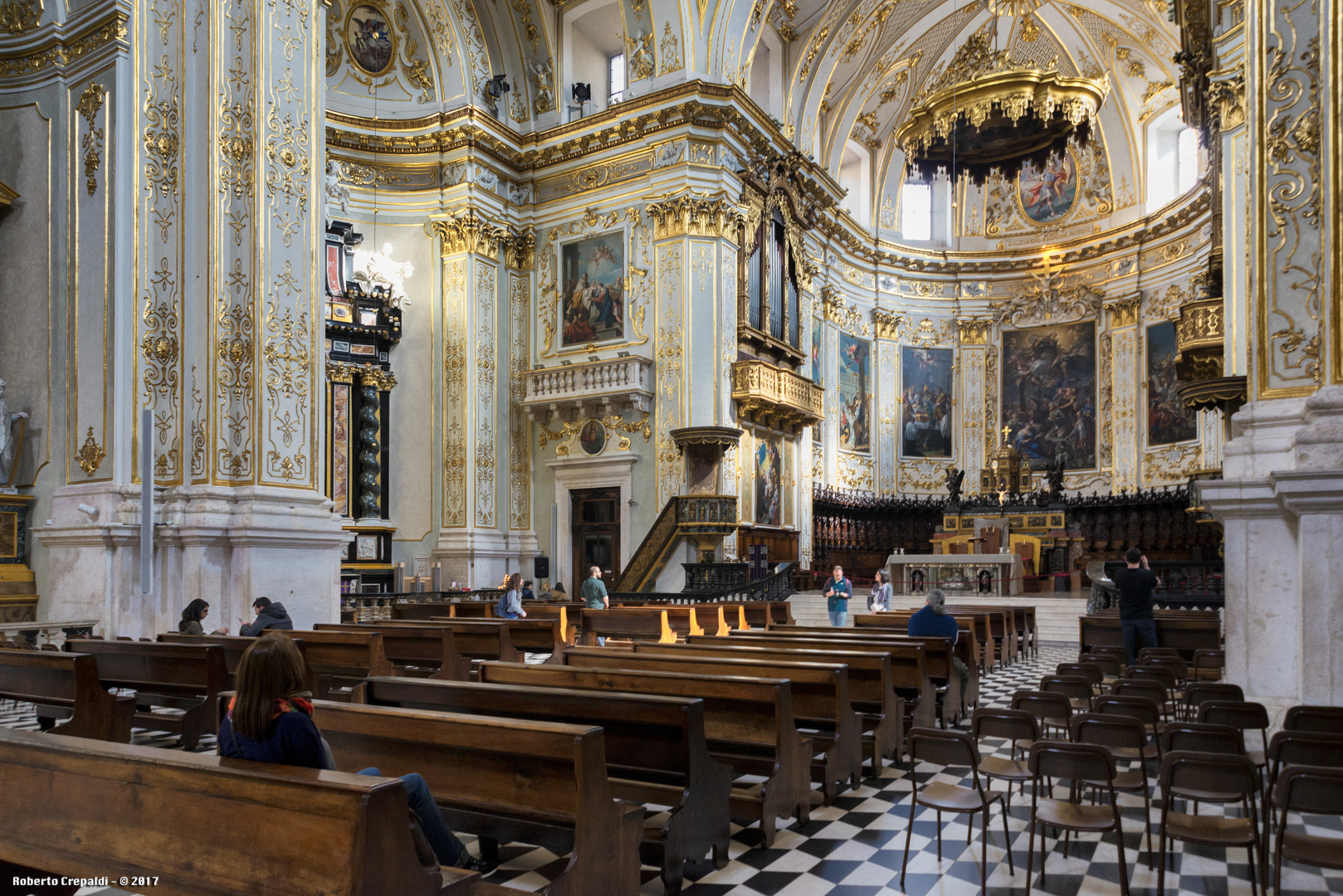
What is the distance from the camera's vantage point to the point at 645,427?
63.4 feet

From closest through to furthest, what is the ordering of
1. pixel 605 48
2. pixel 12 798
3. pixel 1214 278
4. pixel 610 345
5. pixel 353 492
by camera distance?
pixel 12 798, pixel 1214 278, pixel 353 492, pixel 610 345, pixel 605 48

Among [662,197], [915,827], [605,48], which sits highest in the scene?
[605,48]

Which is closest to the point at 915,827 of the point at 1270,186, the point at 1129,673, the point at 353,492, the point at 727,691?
the point at 727,691

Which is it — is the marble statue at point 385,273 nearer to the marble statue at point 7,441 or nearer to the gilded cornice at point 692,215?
the gilded cornice at point 692,215

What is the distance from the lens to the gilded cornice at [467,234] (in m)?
20.1

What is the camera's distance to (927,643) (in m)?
7.68

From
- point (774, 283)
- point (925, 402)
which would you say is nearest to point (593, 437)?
point (774, 283)

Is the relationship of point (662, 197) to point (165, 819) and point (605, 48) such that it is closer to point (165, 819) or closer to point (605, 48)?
point (605, 48)

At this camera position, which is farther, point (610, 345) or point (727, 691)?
point (610, 345)

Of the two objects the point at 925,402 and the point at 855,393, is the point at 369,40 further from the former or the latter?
the point at 925,402

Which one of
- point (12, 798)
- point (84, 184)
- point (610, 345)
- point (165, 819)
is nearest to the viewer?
point (165, 819)

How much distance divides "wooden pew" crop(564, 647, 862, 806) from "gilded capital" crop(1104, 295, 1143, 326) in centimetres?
2439

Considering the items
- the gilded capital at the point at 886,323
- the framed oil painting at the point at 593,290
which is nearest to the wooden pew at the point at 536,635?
the framed oil painting at the point at 593,290

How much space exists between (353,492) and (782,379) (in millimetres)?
9499
